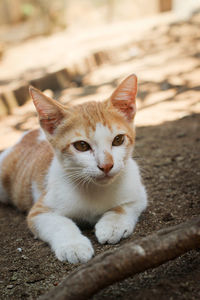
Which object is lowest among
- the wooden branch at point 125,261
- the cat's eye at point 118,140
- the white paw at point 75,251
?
the white paw at point 75,251

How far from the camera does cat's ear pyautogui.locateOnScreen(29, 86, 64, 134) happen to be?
8.01ft

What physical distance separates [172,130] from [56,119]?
2337 millimetres

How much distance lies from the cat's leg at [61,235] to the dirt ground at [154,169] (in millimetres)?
66

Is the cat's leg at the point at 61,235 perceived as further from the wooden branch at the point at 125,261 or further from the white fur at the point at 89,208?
the wooden branch at the point at 125,261

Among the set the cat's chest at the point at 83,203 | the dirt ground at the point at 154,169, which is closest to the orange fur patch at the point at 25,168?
the dirt ground at the point at 154,169

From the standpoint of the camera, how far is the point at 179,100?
5.48 m

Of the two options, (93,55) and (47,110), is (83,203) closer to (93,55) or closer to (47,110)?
(47,110)

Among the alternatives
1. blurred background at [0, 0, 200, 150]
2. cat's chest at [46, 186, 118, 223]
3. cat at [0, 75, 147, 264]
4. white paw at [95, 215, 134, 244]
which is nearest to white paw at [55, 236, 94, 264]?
cat at [0, 75, 147, 264]

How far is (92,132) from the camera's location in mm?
2387

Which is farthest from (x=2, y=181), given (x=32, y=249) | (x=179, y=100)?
(x=179, y=100)

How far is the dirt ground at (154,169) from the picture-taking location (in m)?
1.85

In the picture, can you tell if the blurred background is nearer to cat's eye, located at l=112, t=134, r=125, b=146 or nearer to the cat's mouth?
cat's eye, located at l=112, t=134, r=125, b=146

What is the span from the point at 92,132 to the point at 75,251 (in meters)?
0.82

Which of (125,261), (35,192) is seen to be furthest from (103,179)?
(35,192)
